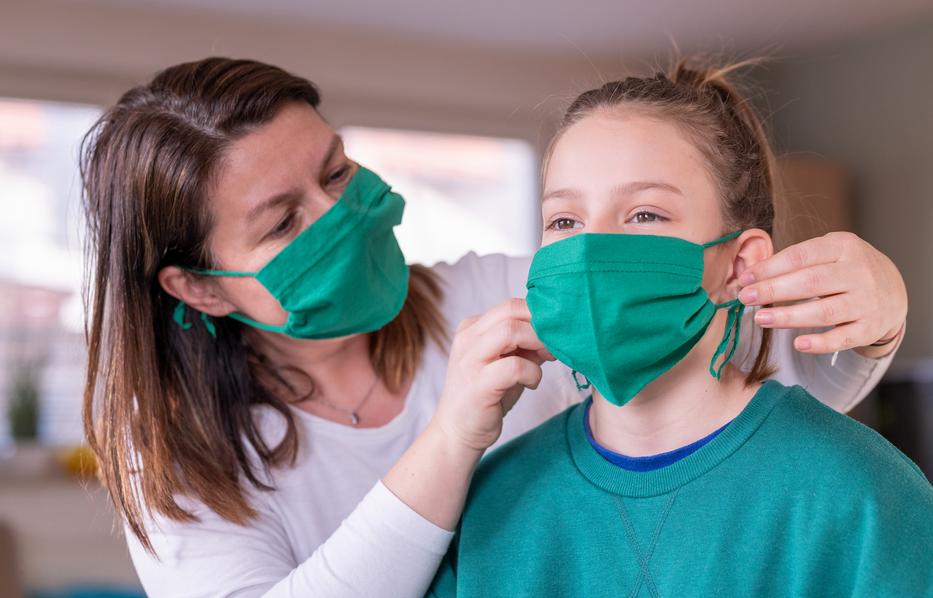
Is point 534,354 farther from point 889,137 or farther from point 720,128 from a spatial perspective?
point 889,137

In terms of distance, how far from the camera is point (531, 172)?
19.8ft

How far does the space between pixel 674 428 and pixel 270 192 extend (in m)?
0.67

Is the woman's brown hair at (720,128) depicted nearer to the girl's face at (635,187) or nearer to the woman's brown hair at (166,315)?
the girl's face at (635,187)

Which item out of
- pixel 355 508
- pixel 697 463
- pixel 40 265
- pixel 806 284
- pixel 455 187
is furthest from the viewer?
pixel 455 187

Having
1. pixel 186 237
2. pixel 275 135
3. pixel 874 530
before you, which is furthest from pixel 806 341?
pixel 186 237

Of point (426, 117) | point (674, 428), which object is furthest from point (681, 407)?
point (426, 117)

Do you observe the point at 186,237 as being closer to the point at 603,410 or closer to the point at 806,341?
the point at 603,410

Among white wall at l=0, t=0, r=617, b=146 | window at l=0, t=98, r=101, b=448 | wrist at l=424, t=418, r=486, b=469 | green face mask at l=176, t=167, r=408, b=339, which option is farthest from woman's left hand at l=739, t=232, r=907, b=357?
window at l=0, t=98, r=101, b=448

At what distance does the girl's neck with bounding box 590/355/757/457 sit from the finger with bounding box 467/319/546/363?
15cm

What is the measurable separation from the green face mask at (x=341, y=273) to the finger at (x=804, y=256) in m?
0.69

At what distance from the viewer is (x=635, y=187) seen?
3.76 feet

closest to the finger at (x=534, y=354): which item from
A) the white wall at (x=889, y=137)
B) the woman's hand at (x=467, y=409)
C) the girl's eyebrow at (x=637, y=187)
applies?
the woman's hand at (x=467, y=409)

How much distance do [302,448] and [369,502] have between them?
378 mm

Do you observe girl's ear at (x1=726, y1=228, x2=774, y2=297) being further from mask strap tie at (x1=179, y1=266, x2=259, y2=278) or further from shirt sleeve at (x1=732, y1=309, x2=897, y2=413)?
mask strap tie at (x1=179, y1=266, x2=259, y2=278)
